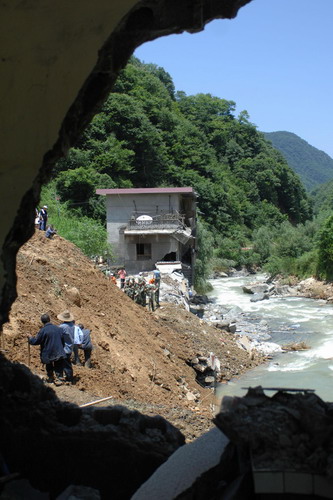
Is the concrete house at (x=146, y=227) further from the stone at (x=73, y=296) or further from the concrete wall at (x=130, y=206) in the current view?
the stone at (x=73, y=296)

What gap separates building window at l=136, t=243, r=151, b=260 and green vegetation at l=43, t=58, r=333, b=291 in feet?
8.73

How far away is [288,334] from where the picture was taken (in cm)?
2664

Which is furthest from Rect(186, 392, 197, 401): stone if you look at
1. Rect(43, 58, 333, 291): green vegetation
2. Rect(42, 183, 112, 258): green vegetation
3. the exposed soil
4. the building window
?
the building window

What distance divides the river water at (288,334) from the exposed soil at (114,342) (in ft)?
3.19

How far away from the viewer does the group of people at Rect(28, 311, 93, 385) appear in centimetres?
843

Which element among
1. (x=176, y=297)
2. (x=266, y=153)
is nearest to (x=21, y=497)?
(x=176, y=297)

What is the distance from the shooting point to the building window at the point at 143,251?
34531 mm

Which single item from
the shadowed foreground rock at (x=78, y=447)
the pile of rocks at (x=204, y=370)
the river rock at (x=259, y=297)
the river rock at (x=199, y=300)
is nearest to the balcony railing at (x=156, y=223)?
the river rock at (x=199, y=300)

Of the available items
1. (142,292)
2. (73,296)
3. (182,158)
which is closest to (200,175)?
(182,158)

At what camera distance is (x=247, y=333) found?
26.9 m

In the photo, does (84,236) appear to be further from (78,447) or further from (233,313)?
(78,447)

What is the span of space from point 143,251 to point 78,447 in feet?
95.5

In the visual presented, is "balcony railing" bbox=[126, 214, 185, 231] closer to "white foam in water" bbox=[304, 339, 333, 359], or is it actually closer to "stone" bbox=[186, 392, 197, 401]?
"white foam in water" bbox=[304, 339, 333, 359]

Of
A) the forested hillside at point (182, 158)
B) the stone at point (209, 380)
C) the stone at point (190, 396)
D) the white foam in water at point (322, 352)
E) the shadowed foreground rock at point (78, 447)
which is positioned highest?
the forested hillside at point (182, 158)
